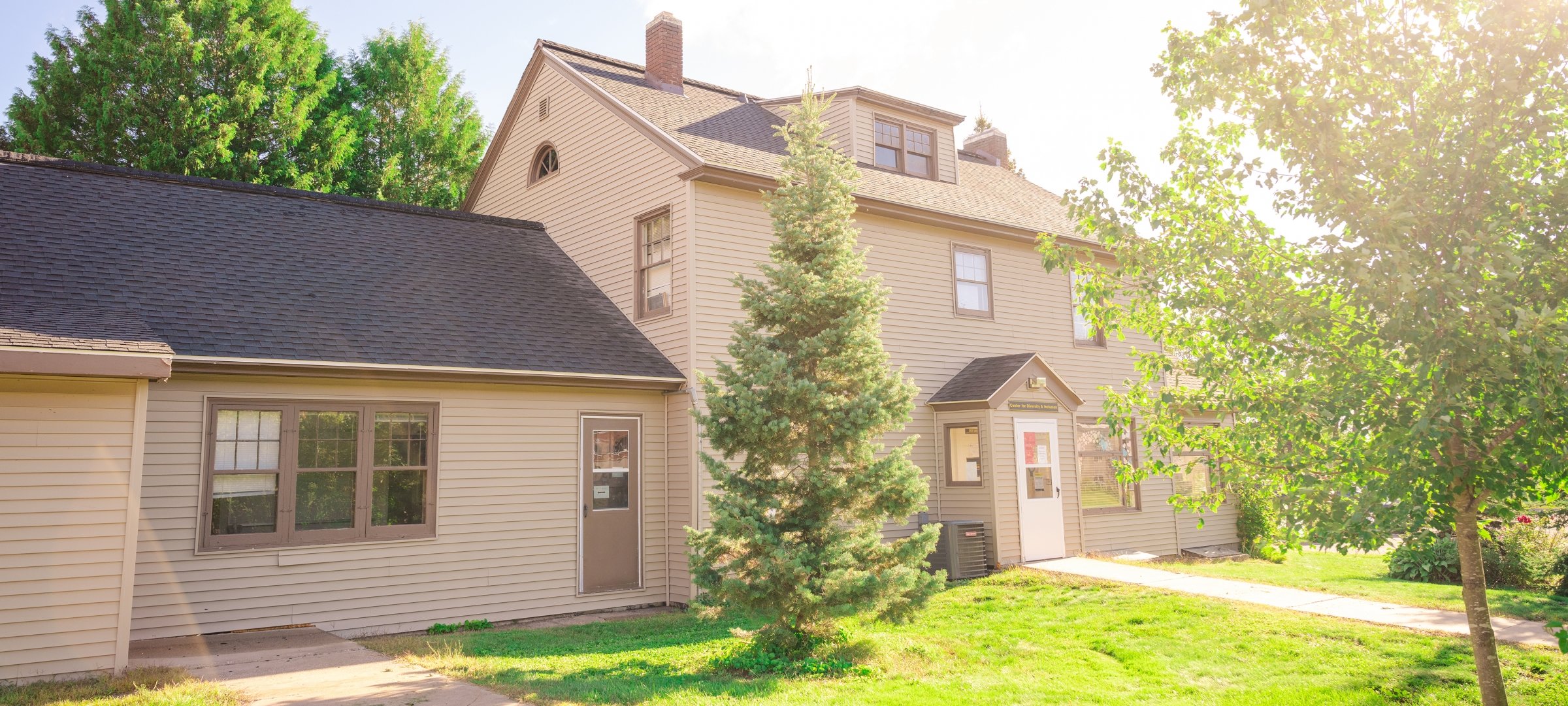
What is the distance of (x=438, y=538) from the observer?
10.8m

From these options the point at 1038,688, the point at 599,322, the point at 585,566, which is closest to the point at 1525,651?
the point at 1038,688

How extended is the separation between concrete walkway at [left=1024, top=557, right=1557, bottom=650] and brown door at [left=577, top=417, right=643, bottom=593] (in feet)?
18.7

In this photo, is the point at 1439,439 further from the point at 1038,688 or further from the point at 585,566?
the point at 585,566

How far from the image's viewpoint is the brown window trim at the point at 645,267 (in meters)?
12.8

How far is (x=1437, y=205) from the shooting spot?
5492 millimetres

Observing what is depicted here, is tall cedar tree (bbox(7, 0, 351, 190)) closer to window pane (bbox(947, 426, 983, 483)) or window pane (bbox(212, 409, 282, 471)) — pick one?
window pane (bbox(212, 409, 282, 471))

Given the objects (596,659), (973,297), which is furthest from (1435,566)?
(596,659)

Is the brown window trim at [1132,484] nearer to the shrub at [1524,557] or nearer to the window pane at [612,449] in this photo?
the shrub at [1524,557]

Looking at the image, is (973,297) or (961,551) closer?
(961,551)

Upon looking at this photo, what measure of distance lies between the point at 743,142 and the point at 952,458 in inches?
229

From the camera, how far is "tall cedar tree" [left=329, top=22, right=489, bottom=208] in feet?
86.3

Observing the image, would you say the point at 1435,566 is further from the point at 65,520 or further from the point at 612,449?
the point at 65,520

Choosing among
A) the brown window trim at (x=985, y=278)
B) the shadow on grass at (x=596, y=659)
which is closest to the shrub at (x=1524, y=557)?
the brown window trim at (x=985, y=278)

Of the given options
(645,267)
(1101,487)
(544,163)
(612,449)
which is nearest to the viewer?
(612,449)
